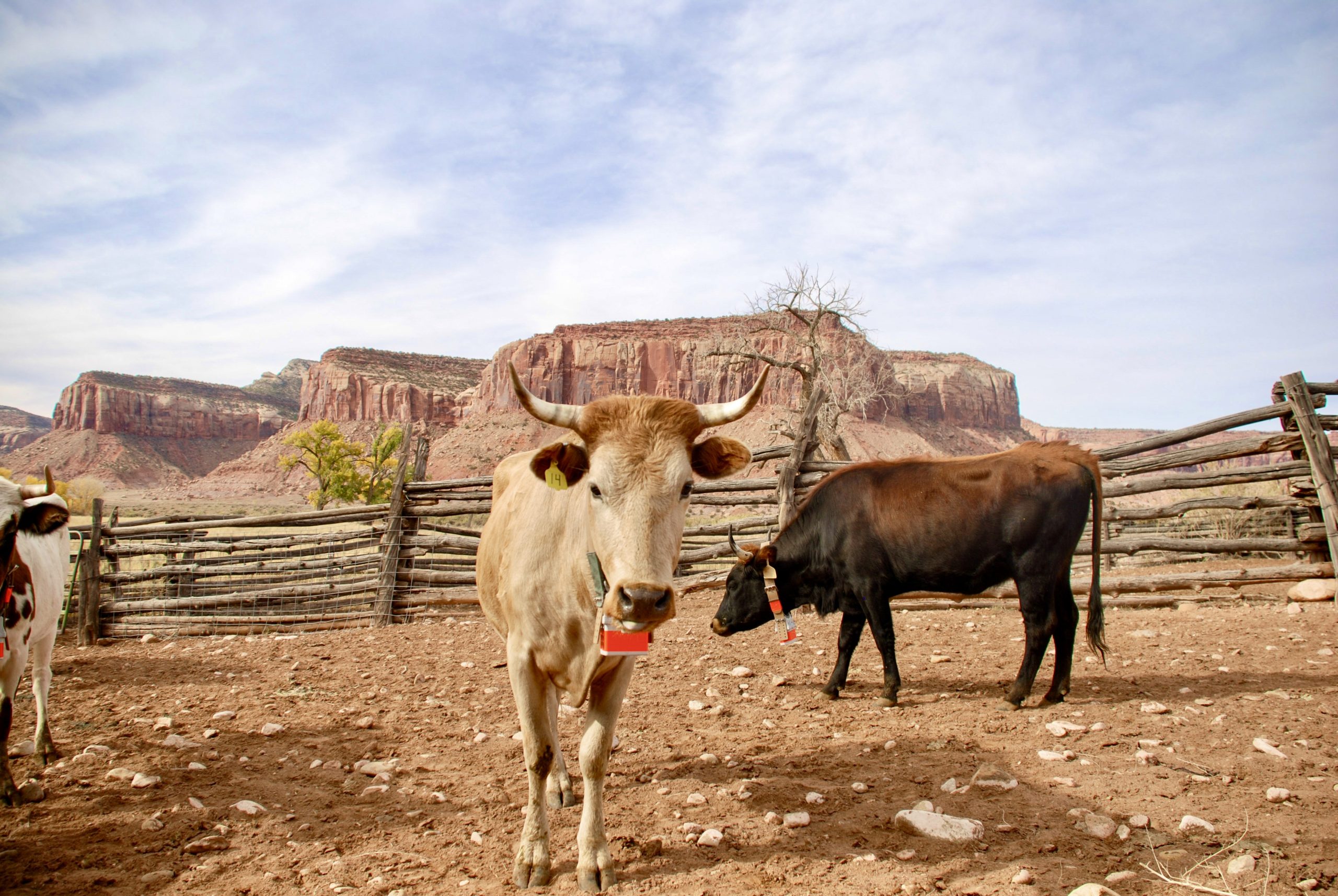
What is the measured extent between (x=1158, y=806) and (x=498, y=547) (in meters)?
2.93

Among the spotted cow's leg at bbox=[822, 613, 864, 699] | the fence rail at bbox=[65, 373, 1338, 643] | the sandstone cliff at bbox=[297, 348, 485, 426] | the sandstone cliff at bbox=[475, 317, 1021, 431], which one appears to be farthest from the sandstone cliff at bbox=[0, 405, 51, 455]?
the spotted cow's leg at bbox=[822, 613, 864, 699]

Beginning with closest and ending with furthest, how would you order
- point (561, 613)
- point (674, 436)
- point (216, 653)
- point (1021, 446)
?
point (674, 436)
point (561, 613)
point (1021, 446)
point (216, 653)

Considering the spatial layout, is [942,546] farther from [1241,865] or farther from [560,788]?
[560,788]

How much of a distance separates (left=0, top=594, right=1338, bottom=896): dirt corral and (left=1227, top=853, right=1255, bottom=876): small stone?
29mm

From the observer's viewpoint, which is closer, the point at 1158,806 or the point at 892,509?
the point at 1158,806

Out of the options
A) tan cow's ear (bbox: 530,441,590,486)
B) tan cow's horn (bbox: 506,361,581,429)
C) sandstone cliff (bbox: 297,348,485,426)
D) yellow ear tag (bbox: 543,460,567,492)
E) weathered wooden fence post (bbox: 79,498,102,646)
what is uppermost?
sandstone cliff (bbox: 297,348,485,426)

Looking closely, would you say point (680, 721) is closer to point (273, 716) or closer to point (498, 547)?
point (498, 547)

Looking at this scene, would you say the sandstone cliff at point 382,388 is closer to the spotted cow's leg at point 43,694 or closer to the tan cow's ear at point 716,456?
the spotted cow's leg at point 43,694

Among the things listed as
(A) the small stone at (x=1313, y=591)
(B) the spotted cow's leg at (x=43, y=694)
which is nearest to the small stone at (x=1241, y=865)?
(B) the spotted cow's leg at (x=43, y=694)

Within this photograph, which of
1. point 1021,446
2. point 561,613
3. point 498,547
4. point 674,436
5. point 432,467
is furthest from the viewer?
point 432,467

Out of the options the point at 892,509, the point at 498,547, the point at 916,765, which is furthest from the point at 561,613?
the point at 892,509

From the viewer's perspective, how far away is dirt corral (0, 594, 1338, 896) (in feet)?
8.39

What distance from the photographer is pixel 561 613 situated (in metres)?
2.80

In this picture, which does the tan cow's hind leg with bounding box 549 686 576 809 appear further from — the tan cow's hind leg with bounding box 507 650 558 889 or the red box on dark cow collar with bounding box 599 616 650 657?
the red box on dark cow collar with bounding box 599 616 650 657
